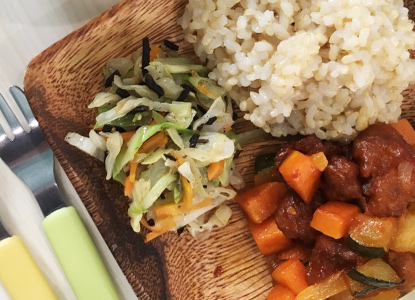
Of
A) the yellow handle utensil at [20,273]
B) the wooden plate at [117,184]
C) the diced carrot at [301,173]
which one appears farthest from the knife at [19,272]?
the diced carrot at [301,173]

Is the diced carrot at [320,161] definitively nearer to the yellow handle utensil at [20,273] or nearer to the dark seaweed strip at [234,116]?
the dark seaweed strip at [234,116]

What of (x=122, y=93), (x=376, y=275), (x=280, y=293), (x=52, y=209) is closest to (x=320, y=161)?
(x=376, y=275)

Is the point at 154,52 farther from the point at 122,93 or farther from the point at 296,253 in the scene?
the point at 296,253

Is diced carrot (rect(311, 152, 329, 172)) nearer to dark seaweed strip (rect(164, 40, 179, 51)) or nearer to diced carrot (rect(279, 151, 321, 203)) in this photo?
diced carrot (rect(279, 151, 321, 203))

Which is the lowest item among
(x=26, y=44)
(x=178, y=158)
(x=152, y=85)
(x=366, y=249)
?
(x=366, y=249)

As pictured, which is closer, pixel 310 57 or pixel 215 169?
pixel 310 57

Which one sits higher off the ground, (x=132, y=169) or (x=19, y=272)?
(x=132, y=169)

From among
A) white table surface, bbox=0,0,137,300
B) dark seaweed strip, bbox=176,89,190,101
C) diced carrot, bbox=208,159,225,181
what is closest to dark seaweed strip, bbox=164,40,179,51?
dark seaweed strip, bbox=176,89,190,101

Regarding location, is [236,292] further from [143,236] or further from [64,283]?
[64,283]
